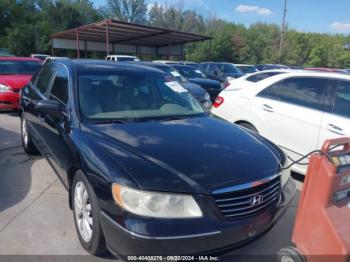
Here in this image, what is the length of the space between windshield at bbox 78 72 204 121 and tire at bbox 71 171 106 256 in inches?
26.8

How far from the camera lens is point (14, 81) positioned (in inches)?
345

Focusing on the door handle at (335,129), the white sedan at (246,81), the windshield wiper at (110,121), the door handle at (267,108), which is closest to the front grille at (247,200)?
the windshield wiper at (110,121)

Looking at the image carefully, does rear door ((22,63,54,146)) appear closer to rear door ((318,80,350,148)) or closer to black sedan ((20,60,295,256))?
black sedan ((20,60,295,256))

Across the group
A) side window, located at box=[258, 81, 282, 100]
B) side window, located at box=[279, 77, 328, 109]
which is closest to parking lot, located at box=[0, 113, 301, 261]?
side window, located at box=[279, 77, 328, 109]

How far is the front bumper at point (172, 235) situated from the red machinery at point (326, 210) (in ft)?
1.53

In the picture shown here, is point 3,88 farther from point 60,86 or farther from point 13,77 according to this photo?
point 60,86

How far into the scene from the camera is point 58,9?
49.6 m

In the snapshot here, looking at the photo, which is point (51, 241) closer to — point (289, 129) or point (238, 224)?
point (238, 224)

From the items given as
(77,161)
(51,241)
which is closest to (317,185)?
(77,161)

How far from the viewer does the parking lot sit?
3.01 metres

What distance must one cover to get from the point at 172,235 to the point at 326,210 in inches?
43.1

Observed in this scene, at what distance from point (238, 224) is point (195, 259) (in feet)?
1.25

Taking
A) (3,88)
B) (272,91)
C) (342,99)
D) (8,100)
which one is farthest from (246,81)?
(3,88)

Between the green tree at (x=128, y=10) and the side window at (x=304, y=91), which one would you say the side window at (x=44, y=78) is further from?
the green tree at (x=128, y=10)
